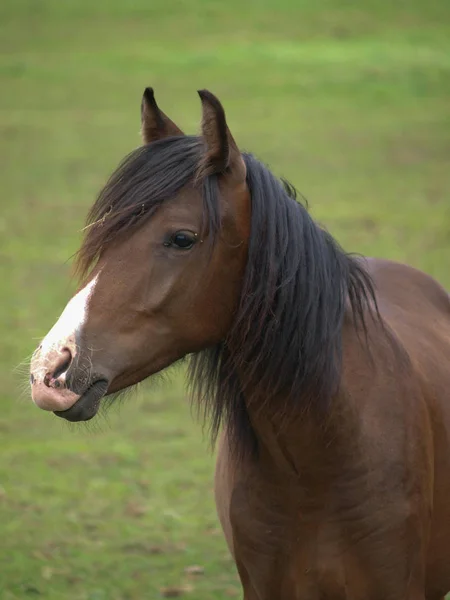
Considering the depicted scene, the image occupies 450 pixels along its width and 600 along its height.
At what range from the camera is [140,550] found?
233 inches

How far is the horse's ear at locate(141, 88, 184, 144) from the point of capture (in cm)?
331

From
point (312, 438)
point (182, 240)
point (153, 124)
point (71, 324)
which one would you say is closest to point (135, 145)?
point (153, 124)

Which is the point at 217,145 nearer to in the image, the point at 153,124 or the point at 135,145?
the point at 153,124

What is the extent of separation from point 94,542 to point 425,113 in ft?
50.1

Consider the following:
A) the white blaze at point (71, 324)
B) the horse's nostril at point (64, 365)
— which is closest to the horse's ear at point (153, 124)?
the white blaze at point (71, 324)

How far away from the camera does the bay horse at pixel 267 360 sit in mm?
2973

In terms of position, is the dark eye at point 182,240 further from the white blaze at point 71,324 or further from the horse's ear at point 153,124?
the horse's ear at point 153,124

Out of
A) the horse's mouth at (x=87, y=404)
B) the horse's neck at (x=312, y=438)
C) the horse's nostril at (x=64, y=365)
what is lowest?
the horse's neck at (x=312, y=438)

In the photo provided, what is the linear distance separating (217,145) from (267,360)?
0.59 m

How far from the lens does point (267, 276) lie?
3072 mm

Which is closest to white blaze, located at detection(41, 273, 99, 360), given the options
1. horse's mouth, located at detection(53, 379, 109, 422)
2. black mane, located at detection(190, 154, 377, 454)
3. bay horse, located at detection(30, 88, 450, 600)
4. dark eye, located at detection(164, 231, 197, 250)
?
bay horse, located at detection(30, 88, 450, 600)

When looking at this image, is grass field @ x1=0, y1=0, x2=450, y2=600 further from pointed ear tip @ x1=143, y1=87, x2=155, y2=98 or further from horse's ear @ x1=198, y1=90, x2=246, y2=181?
horse's ear @ x1=198, y1=90, x2=246, y2=181

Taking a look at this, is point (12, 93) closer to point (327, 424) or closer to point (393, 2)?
point (393, 2)

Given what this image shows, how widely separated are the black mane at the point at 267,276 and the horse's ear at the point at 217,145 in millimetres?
33
